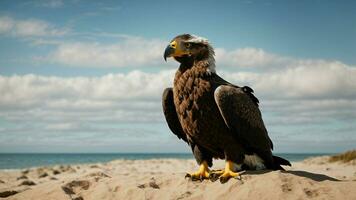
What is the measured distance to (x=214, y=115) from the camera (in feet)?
21.2

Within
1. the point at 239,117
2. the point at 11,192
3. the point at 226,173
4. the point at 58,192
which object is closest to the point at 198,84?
the point at 239,117

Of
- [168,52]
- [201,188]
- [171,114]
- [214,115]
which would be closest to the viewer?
[201,188]

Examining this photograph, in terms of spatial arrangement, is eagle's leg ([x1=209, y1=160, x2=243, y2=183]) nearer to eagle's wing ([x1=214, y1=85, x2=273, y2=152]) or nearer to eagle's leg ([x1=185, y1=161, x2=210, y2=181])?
eagle's leg ([x1=185, y1=161, x2=210, y2=181])

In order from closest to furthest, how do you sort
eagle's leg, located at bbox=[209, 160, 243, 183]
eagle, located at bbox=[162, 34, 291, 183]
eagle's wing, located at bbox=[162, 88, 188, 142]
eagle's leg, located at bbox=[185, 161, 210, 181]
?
1. eagle's leg, located at bbox=[209, 160, 243, 183]
2. eagle, located at bbox=[162, 34, 291, 183]
3. eagle's leg, located at bbox=[185, 161, 210, 181]
4. eagle's wing, located at bbox=[162, 88, 188, 142]

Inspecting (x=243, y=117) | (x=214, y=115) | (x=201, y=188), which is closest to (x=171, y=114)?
(x=214, y=115)

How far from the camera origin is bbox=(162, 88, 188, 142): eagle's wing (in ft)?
24.1

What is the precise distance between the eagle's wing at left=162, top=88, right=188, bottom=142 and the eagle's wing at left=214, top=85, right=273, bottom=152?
47.5 inches

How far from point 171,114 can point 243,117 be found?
56.7 inches

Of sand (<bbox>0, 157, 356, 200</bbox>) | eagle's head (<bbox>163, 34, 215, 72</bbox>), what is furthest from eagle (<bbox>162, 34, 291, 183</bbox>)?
sand (<bbox>0, 157, 356, 200</bbox>)

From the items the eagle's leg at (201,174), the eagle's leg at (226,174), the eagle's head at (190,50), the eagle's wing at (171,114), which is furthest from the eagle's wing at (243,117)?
the eagle's wing at (171,114)

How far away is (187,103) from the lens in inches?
259

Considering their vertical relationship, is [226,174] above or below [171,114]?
below

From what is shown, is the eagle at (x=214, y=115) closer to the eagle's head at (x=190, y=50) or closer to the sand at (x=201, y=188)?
the eagle's head at (x=190, y=50)

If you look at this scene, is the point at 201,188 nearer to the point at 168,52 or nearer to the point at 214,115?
the point at 214,115
